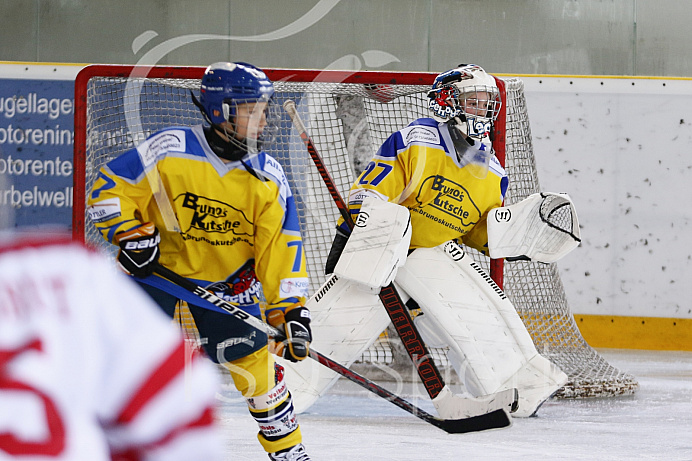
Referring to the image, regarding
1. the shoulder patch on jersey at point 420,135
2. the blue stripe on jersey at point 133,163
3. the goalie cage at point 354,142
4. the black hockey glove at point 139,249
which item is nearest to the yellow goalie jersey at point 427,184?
the shoulder patch on jersey at point 420,135

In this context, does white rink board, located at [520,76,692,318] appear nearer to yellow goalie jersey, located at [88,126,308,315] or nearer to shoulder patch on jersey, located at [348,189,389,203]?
shoulder patch on jersey, located at [348,189,389,203]

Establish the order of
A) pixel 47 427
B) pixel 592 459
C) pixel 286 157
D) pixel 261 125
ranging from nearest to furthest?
pixel 47 427 → pixel 261 125 → pixel 592 459 → pixel 286 157

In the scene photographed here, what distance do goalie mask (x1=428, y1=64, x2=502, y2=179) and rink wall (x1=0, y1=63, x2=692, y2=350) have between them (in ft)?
6.88

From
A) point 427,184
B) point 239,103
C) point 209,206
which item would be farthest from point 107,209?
point 427,184

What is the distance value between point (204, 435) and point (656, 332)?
16.2ft

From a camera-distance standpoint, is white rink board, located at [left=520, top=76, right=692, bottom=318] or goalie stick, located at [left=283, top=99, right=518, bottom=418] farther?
white rink board, located at [left=520, top=76, right=692, bottom=318]

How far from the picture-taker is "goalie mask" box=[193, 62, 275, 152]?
2072mm

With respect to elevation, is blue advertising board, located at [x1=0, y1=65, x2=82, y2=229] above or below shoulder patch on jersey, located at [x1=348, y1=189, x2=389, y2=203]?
above

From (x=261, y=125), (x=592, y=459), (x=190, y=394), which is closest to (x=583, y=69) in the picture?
(x=592, y=459)

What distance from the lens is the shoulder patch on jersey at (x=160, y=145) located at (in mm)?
2119

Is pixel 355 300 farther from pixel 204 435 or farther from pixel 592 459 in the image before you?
pixel 204 435

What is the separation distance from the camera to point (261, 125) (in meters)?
2.07

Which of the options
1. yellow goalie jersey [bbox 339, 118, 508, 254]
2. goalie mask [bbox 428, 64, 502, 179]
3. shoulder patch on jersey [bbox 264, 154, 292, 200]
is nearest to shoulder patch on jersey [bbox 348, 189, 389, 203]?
yellow goalie jersey [bbox 339, 118, 508, 254]

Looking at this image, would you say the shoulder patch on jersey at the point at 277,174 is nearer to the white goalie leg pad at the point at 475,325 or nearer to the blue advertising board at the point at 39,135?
the white goalie leg pad at the point at 475,325
